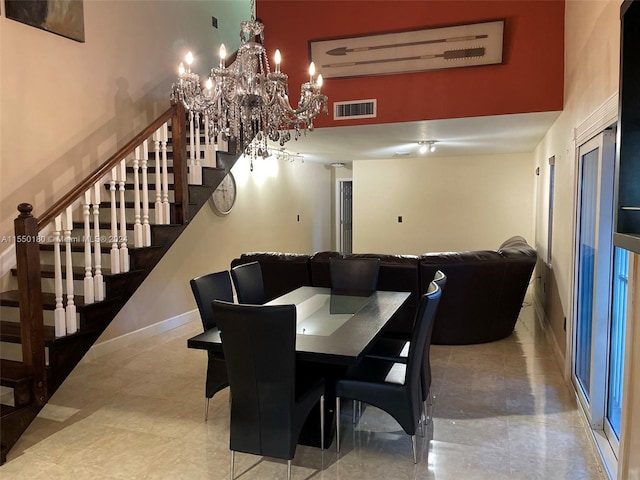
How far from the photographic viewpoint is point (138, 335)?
4465 mm

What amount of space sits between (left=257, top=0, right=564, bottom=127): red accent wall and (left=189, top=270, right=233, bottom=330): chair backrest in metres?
2.36

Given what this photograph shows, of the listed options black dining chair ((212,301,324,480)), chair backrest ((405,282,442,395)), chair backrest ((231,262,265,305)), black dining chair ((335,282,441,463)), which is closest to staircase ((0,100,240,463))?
chair backrest ((231,262,265,305))

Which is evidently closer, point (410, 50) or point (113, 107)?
point (113, 107)

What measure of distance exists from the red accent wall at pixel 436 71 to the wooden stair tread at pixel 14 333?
3.17m

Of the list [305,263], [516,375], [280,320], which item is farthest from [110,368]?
[516,375]

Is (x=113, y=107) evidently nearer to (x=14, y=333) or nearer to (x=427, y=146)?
(x=14, y=333)

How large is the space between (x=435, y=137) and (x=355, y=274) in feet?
8.61

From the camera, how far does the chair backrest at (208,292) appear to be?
2.83 meters

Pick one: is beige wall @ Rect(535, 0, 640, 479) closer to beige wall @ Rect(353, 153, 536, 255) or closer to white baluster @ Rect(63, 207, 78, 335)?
beige wall @ Rect(353, 153, 536, 255)

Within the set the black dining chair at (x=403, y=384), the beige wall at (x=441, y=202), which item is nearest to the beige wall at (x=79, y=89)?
the black dining chair at (x=403, y=384)

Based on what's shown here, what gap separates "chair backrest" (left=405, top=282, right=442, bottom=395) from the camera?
214cm

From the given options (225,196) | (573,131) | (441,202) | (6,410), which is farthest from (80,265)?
(441,202)

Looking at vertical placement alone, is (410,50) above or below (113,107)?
above

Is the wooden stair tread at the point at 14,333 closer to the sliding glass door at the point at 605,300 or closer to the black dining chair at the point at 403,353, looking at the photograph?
the black dining chair at the point at 403,353
